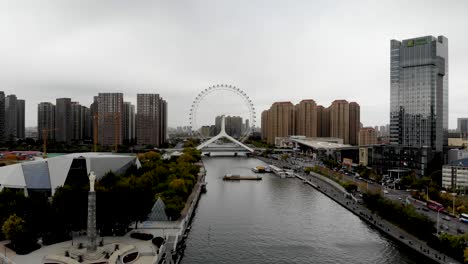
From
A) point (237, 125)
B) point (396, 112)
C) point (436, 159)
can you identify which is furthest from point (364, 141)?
point (237, 125)

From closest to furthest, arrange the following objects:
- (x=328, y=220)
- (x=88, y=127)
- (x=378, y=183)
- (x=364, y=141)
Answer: (x=328, y=220)
(x=378, y=183)
(x=364, y=141)
(x=88, y=127)

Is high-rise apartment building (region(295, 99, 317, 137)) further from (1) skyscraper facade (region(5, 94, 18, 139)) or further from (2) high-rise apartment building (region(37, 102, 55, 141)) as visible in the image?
(1) skyscraper facade (region(5, 94, 18, 139))

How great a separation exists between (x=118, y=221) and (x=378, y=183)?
1837 cm

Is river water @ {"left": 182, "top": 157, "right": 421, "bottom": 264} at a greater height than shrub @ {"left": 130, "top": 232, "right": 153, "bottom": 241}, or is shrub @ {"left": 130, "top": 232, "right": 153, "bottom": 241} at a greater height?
shrub @ {"left": 130, "top": 232, "right": 153, "bottom": 241}

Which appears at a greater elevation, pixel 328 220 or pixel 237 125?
pixel 237 125

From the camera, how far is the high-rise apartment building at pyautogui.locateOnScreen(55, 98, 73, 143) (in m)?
62.8

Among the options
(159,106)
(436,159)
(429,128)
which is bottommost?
(436,159)

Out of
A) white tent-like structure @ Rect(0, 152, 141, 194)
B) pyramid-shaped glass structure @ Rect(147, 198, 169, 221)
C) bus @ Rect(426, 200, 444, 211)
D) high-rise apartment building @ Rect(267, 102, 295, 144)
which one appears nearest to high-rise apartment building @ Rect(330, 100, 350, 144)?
high-rise apartment building @ Rect(267, 102, 295, 144)

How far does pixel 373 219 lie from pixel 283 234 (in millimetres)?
4311

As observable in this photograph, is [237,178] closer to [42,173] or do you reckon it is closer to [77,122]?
[42,173]

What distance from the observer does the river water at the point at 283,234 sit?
12344 mm

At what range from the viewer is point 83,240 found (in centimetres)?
1265

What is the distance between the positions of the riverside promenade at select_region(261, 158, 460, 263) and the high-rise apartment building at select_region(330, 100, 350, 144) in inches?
1475

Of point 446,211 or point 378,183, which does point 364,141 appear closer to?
point 378,183
